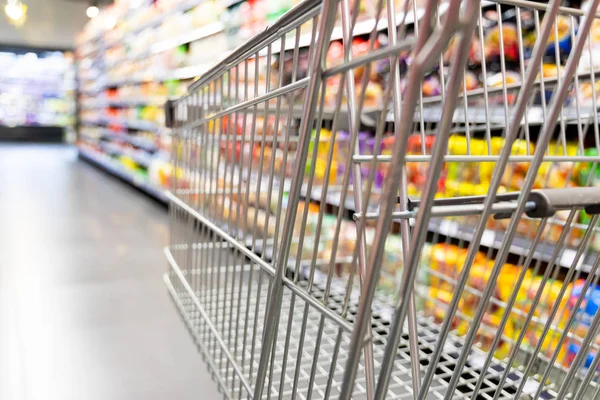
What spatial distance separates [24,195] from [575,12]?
5.76m

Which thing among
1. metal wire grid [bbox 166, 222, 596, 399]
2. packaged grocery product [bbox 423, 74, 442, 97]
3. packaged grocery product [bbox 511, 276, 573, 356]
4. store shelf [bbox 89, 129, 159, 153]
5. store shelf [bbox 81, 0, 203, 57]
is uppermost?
store shelf [bbox 81, 0, 203, 57]

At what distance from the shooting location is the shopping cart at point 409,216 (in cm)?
56

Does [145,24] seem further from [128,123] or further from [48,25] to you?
[48,25]

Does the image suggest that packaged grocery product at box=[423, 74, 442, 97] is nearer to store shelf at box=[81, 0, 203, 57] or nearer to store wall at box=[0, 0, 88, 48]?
store shelf at box=[81, 0, 203, 57]

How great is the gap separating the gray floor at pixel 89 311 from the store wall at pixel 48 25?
8.25 meters

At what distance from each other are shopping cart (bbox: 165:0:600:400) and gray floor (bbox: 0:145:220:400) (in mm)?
442

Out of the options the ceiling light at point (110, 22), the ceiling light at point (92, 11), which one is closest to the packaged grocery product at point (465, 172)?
the ceiling light at point (110, 22)

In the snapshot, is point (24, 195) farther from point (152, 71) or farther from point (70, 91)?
point (70, 91)

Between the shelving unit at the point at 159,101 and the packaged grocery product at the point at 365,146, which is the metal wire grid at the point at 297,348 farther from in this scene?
the packaged grocery product at the point at 365,146

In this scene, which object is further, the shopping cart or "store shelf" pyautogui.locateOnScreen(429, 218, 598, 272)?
"store shelf" pyautogui.locateOnScreen(429, 218, 598, 272)

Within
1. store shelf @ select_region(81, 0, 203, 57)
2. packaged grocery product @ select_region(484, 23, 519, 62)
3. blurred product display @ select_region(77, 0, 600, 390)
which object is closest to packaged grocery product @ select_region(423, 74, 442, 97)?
blurred product display @ select_region(77, 0, 600, 390)

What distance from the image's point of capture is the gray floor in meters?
1.90

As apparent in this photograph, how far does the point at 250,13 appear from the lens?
144 inches

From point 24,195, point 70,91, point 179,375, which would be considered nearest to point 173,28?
point 24,195
